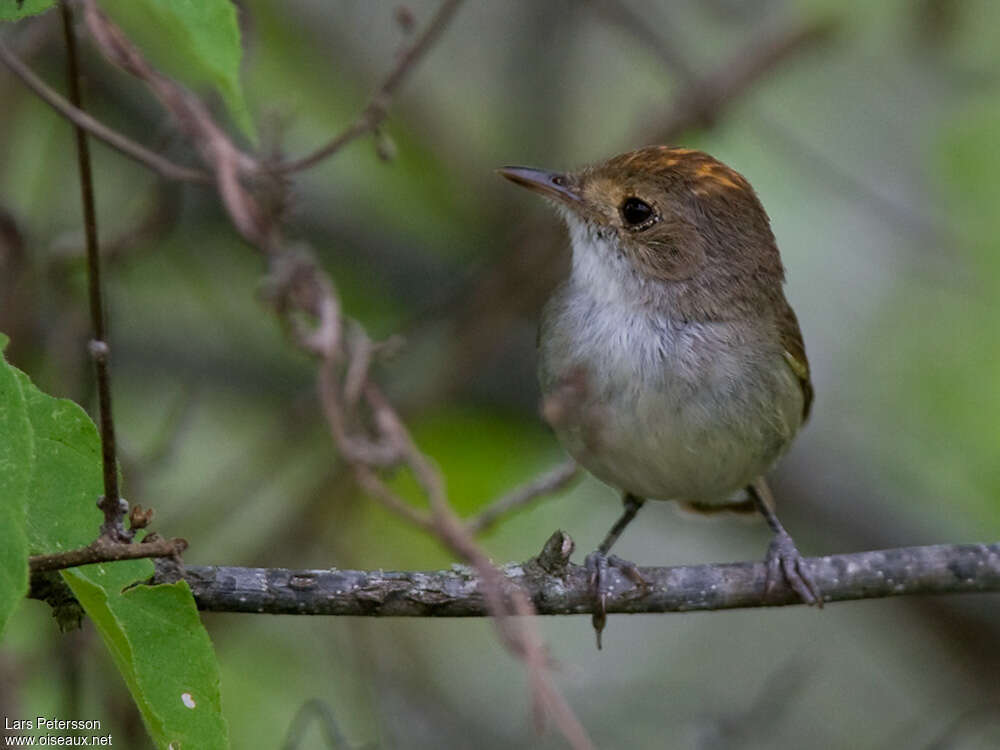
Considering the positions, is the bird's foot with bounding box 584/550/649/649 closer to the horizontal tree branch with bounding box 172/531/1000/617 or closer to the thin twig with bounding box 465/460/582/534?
the horizontal tree branch with bounding box 172/531/1000/617

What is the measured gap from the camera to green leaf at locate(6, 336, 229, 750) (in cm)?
231

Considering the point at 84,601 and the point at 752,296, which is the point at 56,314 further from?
the point at 84,601

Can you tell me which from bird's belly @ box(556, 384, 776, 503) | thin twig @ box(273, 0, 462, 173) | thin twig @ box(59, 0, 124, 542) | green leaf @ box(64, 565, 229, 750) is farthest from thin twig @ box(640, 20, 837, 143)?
green leaf @ box(64, 565, 229, 750)

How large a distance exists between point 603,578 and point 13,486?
166cm

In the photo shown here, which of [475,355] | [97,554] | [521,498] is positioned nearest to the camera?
[97,554]

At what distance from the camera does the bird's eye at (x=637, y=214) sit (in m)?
4.35

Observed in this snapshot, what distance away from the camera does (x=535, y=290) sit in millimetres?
5672

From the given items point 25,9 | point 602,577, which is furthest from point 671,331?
point 25,9

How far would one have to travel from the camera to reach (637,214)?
14.3 ft

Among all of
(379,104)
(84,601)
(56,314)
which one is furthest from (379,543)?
(84,601)

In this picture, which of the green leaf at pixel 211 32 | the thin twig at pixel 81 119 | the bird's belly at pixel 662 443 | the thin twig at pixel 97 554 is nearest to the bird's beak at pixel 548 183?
the bird's belly at pixel 662 443

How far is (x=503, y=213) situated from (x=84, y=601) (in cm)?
444

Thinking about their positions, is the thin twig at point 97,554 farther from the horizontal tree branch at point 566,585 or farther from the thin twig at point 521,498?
the thin twig at point 521,498

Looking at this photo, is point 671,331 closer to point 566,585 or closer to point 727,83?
point 566,585
